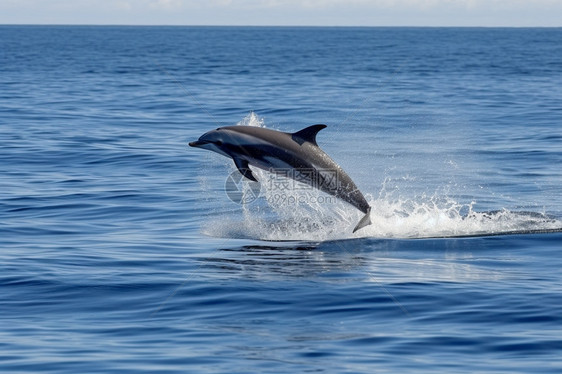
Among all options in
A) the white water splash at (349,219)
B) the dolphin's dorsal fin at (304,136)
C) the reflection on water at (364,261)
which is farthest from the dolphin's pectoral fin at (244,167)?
the white water splash at (349,219)

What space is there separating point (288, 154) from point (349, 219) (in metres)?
2.69

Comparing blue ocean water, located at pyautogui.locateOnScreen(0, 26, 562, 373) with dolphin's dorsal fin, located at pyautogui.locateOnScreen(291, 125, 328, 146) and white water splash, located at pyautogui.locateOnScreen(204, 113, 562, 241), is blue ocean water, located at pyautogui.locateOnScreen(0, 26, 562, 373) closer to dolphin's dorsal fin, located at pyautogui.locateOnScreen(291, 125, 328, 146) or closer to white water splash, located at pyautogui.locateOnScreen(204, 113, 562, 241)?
Result: white water splash, located at pyautogui.locateOnScreen(204, 113, 562, 241)

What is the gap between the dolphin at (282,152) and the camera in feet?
37.0

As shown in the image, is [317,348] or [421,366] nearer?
[421,366]

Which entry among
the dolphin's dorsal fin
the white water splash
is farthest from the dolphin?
the white water splash

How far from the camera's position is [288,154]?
11.3m

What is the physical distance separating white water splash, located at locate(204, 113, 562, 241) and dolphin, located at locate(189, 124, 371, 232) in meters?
1.42

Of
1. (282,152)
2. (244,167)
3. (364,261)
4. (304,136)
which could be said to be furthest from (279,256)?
(304,136)

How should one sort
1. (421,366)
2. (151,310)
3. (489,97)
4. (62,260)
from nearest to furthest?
(421,366) < (151,310) < (62,260) < (489,97)

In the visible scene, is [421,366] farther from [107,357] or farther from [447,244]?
[447,244]

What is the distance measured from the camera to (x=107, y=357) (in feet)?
25.5

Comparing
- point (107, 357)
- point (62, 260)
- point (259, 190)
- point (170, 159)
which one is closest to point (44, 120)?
point (170, 159)

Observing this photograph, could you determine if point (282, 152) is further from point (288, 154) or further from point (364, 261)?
point (364, 261)

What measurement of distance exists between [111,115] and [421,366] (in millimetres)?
22735
